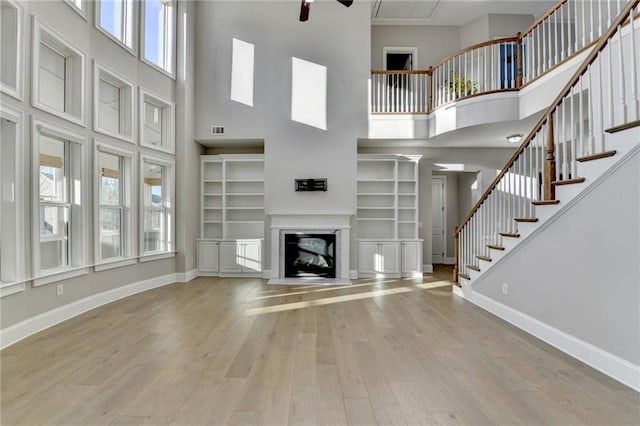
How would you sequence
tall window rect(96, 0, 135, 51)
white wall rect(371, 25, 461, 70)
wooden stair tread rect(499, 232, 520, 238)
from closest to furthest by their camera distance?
1. wooden stair tread rect(499, 232, 520, 238)
2. tall window rect(96, 0, 135, 51)
3. white wall rect(371, 25, 461, 70)

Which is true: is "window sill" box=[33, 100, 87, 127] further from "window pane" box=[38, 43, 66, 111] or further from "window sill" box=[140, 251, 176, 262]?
"window sill" box=[140, 251, 176, 262]

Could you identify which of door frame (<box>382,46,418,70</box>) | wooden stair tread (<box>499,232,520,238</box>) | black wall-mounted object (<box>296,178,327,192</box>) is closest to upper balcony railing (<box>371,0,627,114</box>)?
door frame (<box>382,46,418,70</box>)

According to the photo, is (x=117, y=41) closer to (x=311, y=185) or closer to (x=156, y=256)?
(x=156, y=256)

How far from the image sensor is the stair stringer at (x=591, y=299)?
7.68ft

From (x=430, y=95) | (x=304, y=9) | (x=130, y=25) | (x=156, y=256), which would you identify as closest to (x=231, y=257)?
(x=156, y=256)

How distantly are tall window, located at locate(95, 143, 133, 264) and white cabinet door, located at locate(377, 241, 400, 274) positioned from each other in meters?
4.58

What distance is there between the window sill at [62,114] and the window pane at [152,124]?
53.0 inches

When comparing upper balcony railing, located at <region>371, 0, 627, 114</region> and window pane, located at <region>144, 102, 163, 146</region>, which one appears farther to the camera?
window pane, located at <region>144, 102, 163, 146</region>

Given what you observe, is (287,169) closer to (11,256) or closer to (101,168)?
(101,168)

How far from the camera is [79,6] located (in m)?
4.18

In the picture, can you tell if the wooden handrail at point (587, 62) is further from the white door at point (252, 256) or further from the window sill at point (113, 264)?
the window sill at point (113, 264)

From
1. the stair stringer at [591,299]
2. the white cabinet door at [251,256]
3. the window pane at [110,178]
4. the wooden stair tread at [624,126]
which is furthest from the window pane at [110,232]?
the wooden stair tread at [624,126]

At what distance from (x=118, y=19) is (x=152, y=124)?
1636 millimetres

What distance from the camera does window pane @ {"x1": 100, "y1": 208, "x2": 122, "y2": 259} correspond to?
185 inches
